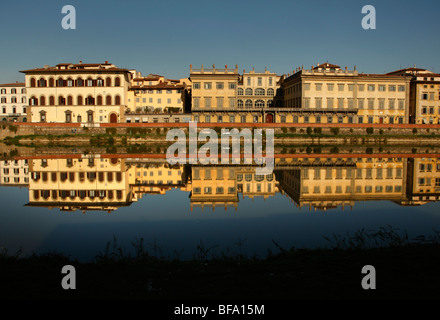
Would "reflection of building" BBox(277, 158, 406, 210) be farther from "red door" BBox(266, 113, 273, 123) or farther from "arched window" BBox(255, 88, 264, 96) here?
"arched window" BBox(255, 88, 264, 96)

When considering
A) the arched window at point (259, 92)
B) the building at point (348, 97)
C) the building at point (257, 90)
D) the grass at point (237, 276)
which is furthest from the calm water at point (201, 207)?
the arched window at point (259, 92)

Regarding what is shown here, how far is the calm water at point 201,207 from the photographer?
10.4 m

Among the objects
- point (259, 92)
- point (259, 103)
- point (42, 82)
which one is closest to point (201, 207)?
point (259, 103)

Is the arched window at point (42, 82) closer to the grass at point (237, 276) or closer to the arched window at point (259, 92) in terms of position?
the arched window at point (259, 92)

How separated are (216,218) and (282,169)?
15.0 metres

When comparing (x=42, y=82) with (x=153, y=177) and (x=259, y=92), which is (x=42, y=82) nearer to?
(x=259, y=92)

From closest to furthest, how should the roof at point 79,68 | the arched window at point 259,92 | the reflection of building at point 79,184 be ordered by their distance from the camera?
the reflection of building at point 79,184, the roof at point 79,68, the arched window at point 259,92

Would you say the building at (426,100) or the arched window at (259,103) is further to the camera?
the arched window at (259,103)

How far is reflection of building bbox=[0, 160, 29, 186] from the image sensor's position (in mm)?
22314

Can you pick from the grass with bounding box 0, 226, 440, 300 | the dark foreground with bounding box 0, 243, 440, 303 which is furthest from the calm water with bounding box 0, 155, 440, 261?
the dark foreground with bounding box 0, 243, 440, 303

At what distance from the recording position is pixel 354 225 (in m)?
12.1

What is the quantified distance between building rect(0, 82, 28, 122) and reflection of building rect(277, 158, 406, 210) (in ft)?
208

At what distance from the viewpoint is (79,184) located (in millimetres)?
20844

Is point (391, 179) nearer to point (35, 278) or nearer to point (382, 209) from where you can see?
point (382, 209)
